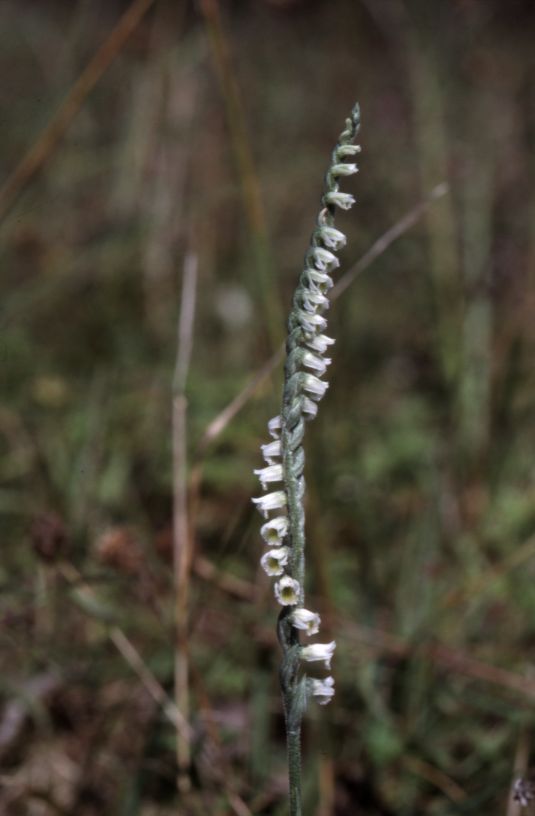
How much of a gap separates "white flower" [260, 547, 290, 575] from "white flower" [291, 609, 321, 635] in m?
0.06

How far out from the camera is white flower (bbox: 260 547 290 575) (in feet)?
3.62

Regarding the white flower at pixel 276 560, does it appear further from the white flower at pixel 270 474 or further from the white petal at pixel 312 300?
the white petal at pixel 312 300

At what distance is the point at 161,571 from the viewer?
2.61 meters

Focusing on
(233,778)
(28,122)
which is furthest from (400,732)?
(28,122)

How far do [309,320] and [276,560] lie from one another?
1.04ft

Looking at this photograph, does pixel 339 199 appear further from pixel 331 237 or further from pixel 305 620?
pixel 305 620

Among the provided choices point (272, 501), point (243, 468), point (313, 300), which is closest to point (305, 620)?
point (272, 501)

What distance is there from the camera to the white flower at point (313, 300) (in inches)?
41.9

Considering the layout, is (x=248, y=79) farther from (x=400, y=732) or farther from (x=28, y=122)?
(x=400, y=732)

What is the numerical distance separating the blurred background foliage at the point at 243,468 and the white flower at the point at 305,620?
783mm

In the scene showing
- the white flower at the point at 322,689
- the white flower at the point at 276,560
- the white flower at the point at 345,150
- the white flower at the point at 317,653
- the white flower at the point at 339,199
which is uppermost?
the white flower at the point at 345,150

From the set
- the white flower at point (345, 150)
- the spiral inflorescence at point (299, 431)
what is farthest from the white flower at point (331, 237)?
the white flower at point (345, 150)

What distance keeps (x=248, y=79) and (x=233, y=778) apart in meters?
6.51

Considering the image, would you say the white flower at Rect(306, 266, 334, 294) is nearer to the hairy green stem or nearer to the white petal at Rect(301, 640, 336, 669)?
the hairy green stem
